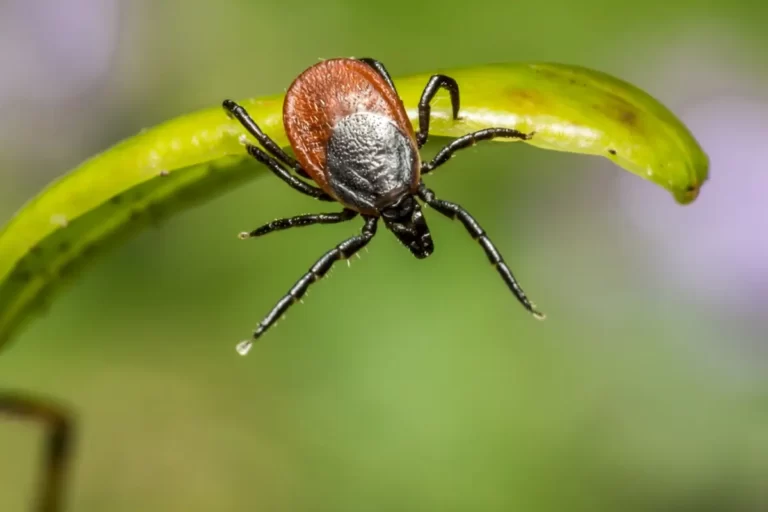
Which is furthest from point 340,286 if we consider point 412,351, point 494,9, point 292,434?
point 494,9

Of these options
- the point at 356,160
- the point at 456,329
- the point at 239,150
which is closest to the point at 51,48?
the point at 456,329

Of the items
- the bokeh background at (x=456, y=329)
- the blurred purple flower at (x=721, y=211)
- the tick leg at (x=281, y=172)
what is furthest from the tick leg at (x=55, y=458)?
the blurred purple flower at (x=721, y=211)

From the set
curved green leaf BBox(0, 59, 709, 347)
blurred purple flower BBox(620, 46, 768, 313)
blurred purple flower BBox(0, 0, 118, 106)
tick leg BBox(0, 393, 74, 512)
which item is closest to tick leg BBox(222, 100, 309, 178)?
curved green leaf BBox(0, 59, 709, 347)

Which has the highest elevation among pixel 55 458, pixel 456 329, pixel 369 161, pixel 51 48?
pixel 51 48

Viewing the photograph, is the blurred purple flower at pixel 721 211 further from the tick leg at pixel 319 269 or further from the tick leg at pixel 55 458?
the tick leg at pixel 55 458

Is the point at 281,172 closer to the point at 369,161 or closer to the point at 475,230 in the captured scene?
the point at 369,161

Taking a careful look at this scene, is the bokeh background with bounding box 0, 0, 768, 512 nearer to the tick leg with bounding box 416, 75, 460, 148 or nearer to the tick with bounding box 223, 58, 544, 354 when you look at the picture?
the tick with bounding box 223, 58, 544, 354

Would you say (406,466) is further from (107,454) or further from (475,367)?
(107,454)
